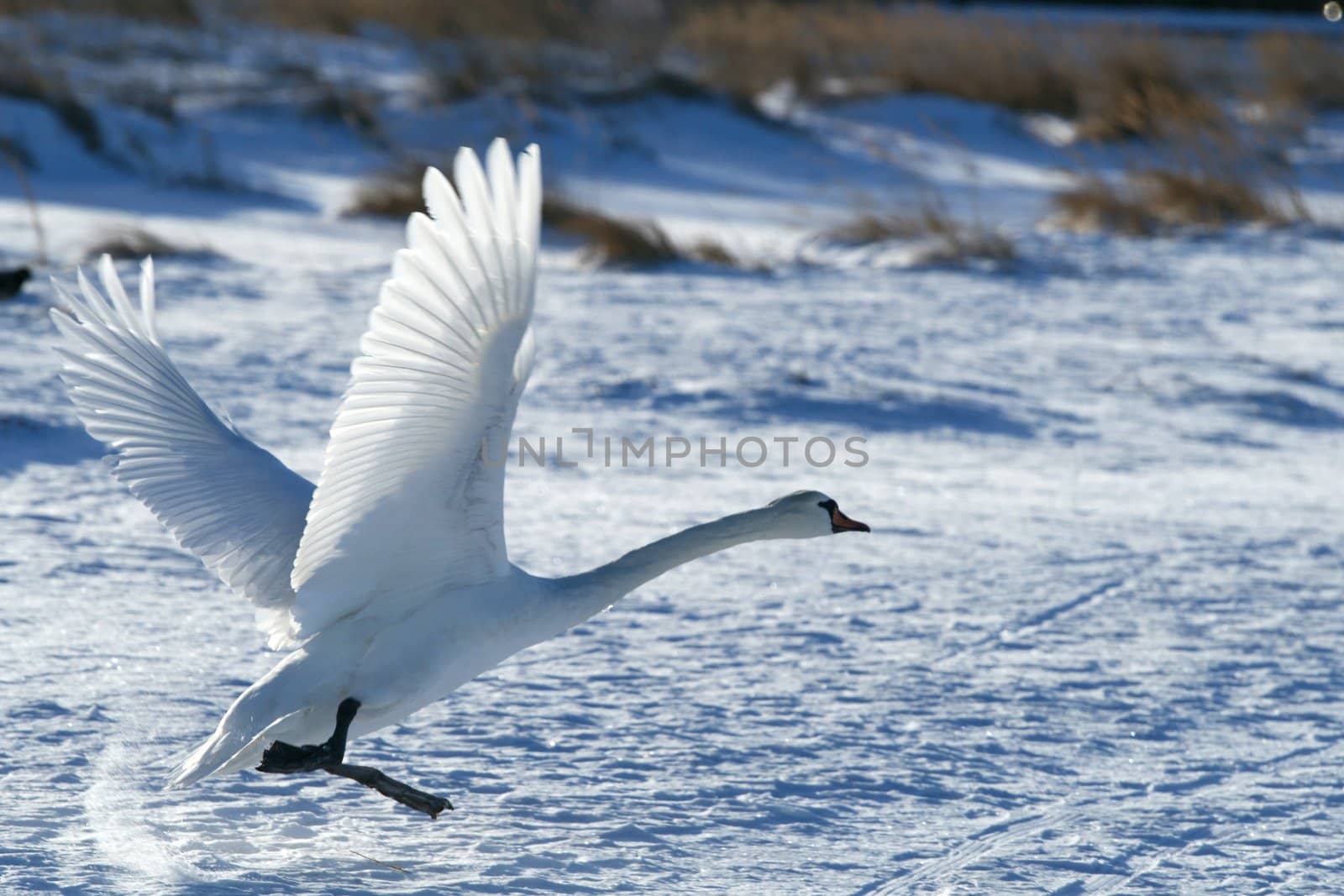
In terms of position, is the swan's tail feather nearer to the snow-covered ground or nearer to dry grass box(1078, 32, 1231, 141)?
the snow-covered ground

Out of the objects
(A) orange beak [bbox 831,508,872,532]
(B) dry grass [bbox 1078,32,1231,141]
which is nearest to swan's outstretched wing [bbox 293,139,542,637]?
(A) orange beak [bbox 831,508,872,532]

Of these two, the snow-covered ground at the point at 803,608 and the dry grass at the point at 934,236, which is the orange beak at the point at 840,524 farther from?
the dry grass at the point at 934,236

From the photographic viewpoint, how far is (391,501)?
2836mm

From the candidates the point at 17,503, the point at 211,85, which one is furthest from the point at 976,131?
the point at 17,503

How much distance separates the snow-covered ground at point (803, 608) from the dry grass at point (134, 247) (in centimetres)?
11

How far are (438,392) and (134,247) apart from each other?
619 cm

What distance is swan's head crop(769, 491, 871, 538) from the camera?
10.8ft

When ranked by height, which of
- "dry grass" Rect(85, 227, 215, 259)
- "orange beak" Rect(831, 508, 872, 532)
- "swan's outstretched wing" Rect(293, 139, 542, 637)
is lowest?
"orange beak" Rect(831, 508, 872, 532)

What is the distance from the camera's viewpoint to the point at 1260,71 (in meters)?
16.0

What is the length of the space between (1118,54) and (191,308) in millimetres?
9749

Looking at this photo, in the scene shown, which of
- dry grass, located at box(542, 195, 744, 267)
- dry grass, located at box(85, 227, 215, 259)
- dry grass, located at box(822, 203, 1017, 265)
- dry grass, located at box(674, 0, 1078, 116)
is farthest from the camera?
dry grass, located at box(674, 0, 1078, 116)

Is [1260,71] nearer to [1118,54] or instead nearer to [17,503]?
[1118,54]

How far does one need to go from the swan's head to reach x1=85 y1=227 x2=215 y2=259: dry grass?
578cm

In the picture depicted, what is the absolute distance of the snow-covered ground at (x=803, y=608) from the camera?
3068 millimetres
